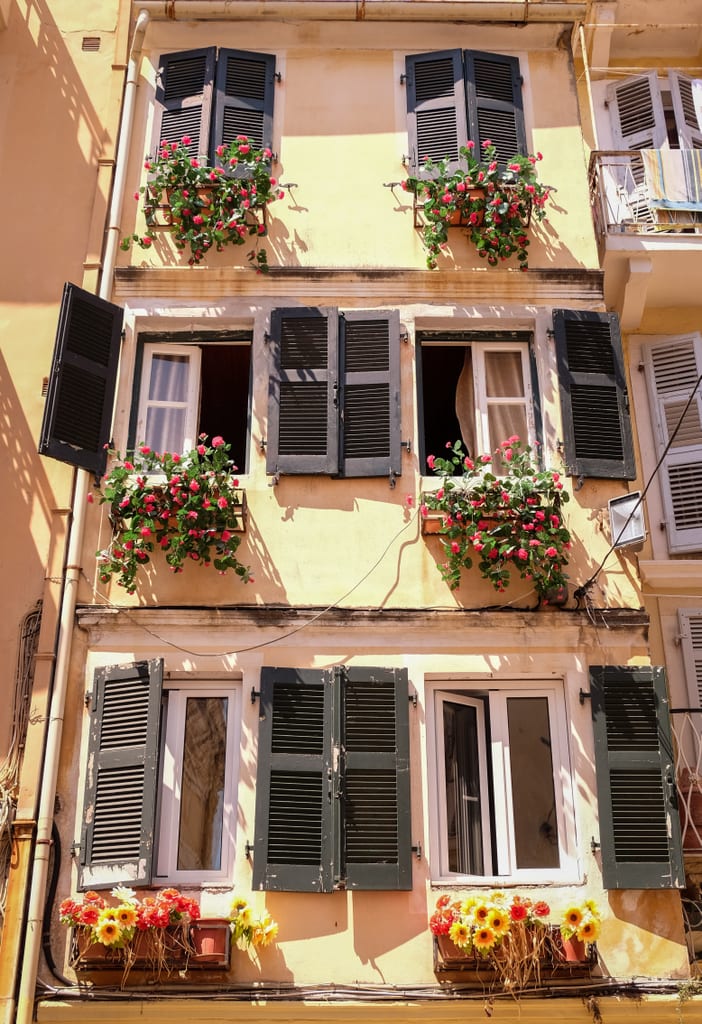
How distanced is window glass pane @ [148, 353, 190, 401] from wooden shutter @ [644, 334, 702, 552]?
423cm

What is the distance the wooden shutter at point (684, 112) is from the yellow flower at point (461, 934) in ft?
26.2

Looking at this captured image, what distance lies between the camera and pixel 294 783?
9.30 meters

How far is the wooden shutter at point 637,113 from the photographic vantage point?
1257cm

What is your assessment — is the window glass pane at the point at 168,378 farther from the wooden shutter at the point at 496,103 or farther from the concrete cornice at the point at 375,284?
the wooden shutter at the point at 496,103

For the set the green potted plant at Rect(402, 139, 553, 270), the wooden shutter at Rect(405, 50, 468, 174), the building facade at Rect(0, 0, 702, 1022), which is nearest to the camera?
the building facade at Rect(0, 0, 702, 1022)

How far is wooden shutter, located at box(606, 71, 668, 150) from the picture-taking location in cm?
1257

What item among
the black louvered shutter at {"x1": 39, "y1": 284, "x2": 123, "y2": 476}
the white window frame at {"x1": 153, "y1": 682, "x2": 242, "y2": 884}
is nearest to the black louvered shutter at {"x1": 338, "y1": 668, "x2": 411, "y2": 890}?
the white window frame at {"x1": 153, "y1": 682, "x2": 242, "y2": 884}

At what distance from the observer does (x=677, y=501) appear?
439 inches

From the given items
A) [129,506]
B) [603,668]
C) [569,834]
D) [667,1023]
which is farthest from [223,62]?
[667,1023]

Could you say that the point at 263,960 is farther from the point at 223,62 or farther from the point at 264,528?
the point at 223,62

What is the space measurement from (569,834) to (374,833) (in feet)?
4.80

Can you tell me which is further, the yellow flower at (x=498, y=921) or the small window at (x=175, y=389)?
the small window at (x=175, y=389)

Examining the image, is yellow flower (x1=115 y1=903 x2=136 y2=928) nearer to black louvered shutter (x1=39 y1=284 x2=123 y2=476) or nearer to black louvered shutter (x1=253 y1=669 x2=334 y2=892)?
black louvered shutter (x1=253 y1=669 x2=334 y2=892)

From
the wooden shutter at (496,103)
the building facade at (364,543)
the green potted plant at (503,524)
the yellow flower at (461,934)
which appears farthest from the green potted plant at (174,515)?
the wooden shutter at (496,103)
